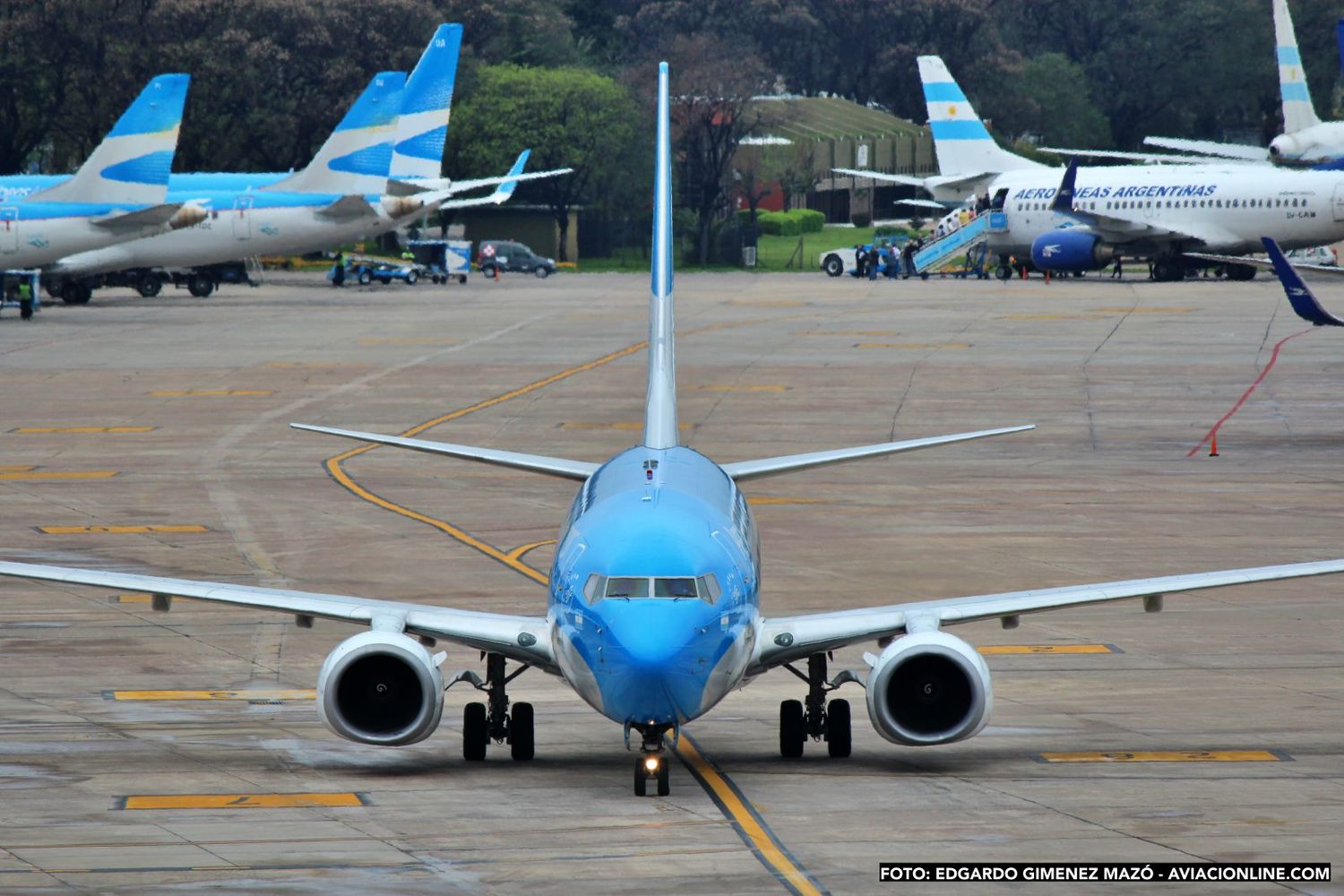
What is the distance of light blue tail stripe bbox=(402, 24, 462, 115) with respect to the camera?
102312mm

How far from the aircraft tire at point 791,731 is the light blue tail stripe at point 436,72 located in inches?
3394

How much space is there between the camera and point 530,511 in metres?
37.6

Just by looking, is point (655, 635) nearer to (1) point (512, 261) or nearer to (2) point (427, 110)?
(2) point (427, 110)

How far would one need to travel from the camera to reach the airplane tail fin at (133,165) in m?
86.1

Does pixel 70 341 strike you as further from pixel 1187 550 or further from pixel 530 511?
pixel 1187 550

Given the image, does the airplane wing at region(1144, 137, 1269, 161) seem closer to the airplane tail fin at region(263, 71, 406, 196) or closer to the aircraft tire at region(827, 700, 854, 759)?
the airplane tail fin at region(263, 71, 406, 196)

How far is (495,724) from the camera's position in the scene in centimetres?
1895

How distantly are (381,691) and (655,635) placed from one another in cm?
299

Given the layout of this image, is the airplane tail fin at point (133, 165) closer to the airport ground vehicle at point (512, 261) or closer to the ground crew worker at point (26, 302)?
the ground crew worker at point (26, 302)

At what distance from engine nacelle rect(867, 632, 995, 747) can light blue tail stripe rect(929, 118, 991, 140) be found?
10534 cm

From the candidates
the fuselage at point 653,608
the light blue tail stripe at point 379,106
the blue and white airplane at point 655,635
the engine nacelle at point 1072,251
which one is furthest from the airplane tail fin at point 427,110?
the fuselage at point 653,608

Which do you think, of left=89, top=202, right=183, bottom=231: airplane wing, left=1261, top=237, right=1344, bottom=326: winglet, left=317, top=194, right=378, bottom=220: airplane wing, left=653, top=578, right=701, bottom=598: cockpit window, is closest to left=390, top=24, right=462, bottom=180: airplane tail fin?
left=317, top=194, right=378, bottom=220: airplane wing

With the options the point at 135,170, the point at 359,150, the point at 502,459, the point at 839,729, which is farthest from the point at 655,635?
the point at 359,150

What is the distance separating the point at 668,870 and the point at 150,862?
12.7 ft
